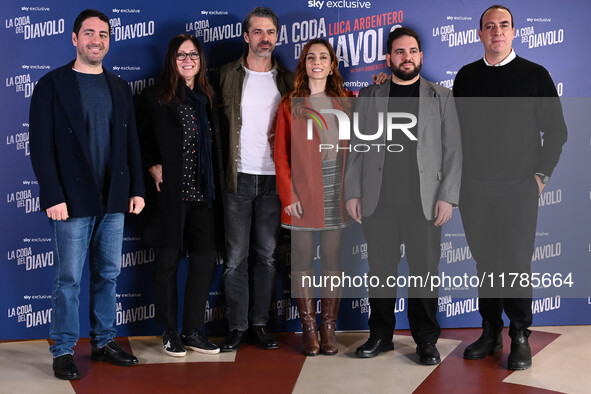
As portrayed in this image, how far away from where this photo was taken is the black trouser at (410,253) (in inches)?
129

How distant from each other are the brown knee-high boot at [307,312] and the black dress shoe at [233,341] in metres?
0.38

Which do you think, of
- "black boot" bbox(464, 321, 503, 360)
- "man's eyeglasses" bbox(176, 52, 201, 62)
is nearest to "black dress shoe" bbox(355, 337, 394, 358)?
"black boot" bbox(464, 321, 503, 360)

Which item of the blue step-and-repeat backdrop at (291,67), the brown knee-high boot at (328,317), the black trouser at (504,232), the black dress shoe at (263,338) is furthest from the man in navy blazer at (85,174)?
the black trouser at (504,232)

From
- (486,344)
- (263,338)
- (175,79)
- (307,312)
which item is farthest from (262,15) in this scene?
(486,344)

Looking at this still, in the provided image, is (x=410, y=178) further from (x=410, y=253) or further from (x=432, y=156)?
(x=410, y=253)

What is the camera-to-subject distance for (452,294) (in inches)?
159

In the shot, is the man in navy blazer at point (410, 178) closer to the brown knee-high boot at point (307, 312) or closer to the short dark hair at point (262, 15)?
the brown knee-high boot at point (307, 312)

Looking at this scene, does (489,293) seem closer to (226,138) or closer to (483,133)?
(483,133)

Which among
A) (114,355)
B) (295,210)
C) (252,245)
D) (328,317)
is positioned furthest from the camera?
(252,245)

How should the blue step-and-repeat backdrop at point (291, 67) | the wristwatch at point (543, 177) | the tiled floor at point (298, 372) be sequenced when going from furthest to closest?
the blue step-and-repeat backdrop at point (291, 67), the wristwatch at point (543, 177), the tiled floor at point (298, 372)

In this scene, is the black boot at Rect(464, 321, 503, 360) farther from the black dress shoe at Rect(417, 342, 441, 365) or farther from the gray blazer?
the gray blazer

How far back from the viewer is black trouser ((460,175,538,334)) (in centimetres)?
322

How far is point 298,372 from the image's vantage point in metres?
3.18

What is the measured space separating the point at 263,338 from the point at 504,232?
58.5 inches
